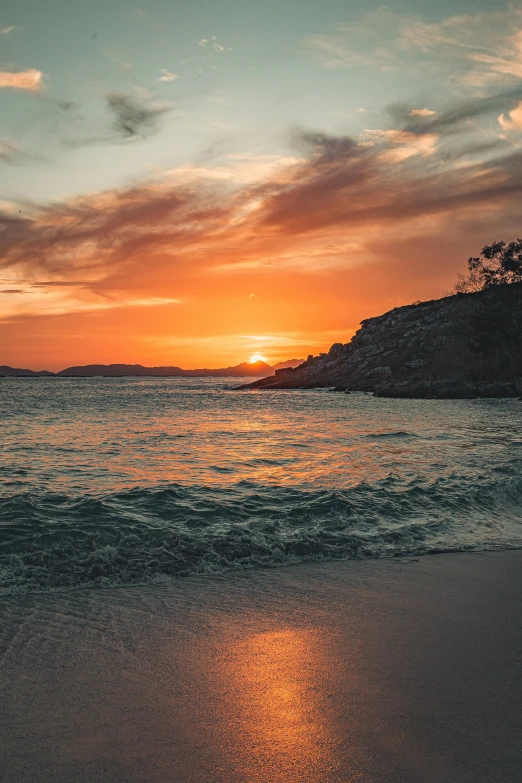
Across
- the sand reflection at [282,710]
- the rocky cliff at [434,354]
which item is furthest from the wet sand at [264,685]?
the rocky cliff at [434,354]

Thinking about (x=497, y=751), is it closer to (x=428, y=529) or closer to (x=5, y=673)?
(x=5, y=673)

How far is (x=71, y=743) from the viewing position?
396cm

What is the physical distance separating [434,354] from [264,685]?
140 m

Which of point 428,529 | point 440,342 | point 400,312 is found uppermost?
point 400,312

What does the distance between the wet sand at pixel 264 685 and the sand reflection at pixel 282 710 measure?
0.05 feet

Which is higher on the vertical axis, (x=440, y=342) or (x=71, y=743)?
(x=440, y=342)

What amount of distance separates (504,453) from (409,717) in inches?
800

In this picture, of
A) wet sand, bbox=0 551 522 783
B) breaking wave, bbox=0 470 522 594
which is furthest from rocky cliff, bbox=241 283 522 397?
wet sand, bbox=0 551 522 783

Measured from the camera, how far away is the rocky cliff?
324 feet

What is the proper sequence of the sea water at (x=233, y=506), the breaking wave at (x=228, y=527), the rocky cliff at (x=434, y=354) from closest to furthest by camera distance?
the breaking wave at (x=228, y=527)
the sea water at (x=233, y=506)
the rocky cliff at (x=434, y=354)

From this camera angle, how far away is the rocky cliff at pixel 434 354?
9886cm

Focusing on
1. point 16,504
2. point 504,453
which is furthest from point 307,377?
point 16,504

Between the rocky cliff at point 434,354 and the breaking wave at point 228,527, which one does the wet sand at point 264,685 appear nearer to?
the breaking wave at point 228,527

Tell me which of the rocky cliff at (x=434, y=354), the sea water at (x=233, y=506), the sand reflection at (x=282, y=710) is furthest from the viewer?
the rocky cliff at (x=434, y=354)
